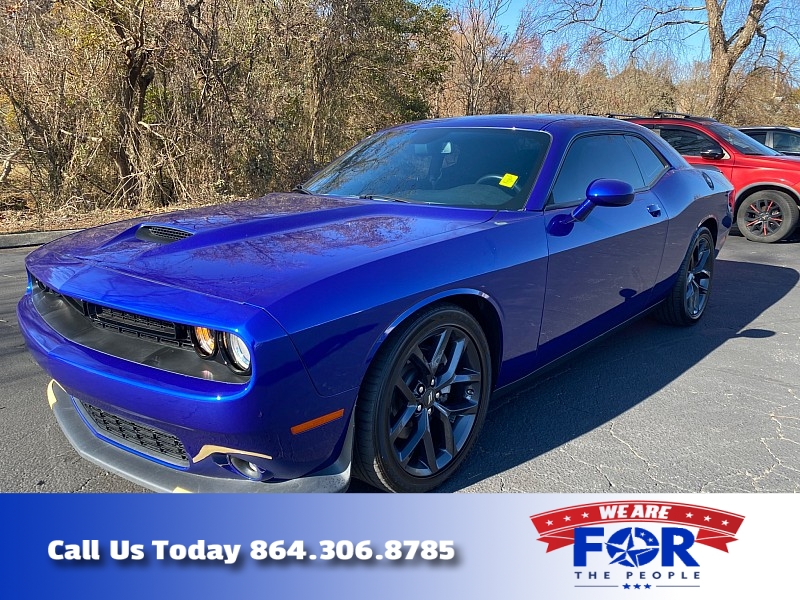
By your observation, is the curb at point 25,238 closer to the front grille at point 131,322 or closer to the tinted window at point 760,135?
the front grille at point 131,322

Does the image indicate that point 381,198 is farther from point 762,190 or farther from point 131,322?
point 762,190

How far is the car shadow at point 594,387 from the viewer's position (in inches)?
113

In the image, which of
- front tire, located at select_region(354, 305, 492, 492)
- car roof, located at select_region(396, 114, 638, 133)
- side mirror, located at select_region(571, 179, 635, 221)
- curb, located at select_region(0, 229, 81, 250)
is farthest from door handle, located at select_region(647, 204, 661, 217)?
curb, located at select_region(0, 229, 81, 250)

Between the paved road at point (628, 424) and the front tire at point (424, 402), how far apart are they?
190 mm

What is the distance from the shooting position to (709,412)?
331cm

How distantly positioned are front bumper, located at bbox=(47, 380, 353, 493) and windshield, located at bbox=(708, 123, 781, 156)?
27.1 feet

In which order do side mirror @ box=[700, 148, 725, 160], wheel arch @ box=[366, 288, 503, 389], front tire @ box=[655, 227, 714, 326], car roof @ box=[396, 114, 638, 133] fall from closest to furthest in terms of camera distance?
1. wheel arch @ box=[366, 288, 503, 389]
2. car roof @ box=[396, 114, 638, 133]
3. front tire @ box=[655, 227, 714, 326]
4. side mirror @ box=[700, 148, 725, 160]

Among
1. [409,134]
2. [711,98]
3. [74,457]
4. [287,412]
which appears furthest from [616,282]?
[711,98]

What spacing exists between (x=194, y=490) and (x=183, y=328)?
52 cm

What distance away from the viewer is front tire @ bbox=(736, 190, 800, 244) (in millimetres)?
8180

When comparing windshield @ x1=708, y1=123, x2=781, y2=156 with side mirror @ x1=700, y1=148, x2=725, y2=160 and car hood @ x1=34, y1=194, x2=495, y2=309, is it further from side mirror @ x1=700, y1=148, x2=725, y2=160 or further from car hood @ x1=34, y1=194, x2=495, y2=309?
car hood @ x1=34, y1=194, x2=495, y2=309

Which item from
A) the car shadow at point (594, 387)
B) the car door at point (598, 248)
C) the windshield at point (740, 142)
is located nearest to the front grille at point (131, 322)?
the car shadow at point (594, 387)

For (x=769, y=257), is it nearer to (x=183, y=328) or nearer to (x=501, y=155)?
(x=501, y=155)

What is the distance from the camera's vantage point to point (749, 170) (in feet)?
27.1
